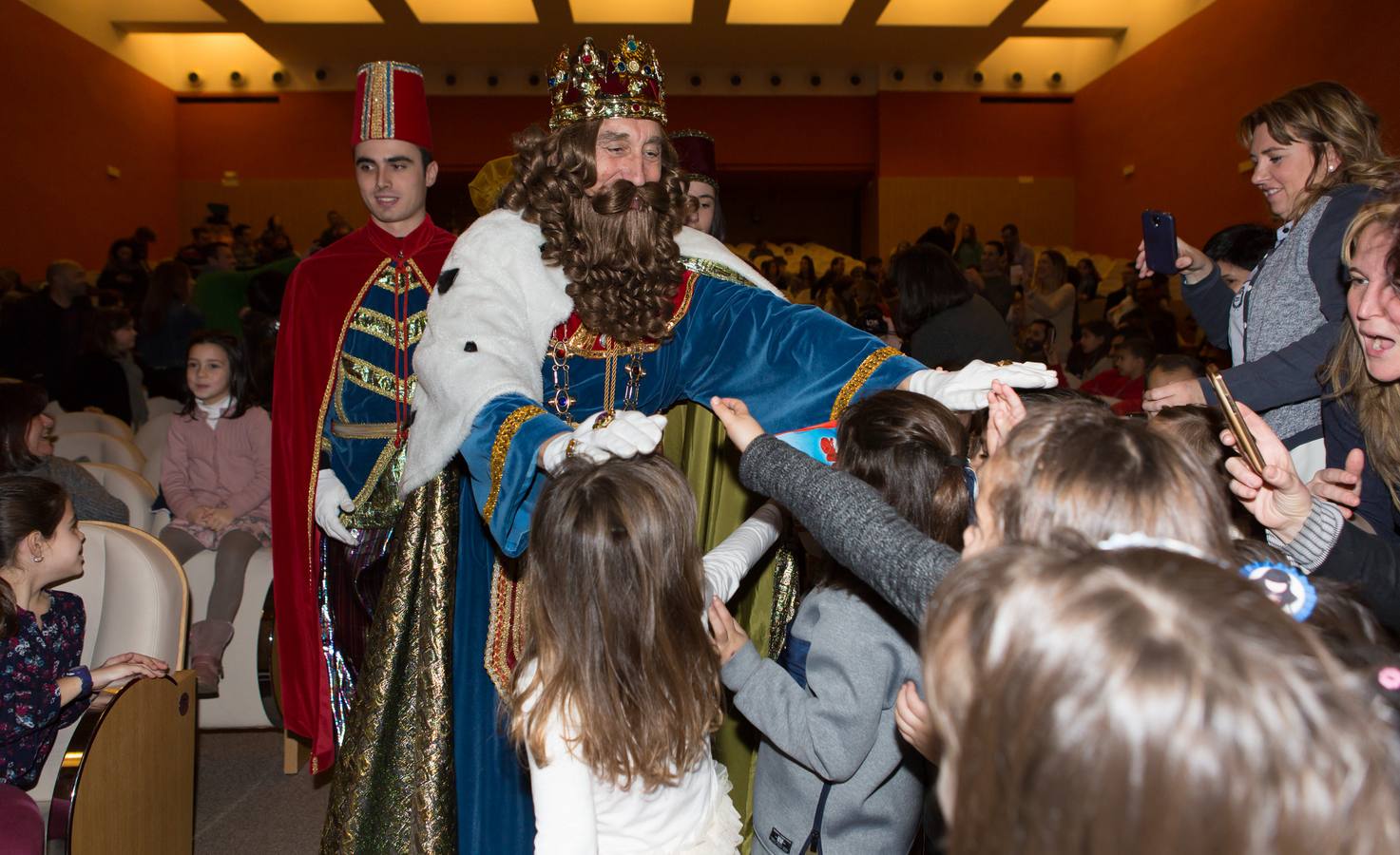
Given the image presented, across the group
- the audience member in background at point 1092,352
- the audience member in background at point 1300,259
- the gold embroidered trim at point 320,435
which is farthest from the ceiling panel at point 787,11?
the gold embroidered trim at point 320,435

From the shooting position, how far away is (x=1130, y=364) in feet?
16.5

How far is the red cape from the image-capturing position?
243 centimetres

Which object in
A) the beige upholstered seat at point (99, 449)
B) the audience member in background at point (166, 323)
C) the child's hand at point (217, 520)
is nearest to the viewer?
the child's hand at point (217, 520)

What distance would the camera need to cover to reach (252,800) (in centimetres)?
314

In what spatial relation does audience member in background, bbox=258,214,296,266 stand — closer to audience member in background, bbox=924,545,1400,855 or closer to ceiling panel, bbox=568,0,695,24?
ceiling panel, bbox=568,0,695,24

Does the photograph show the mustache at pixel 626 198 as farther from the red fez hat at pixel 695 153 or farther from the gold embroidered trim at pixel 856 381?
the red fez hat at pixel 695 153

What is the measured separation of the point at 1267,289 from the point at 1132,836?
2192mm

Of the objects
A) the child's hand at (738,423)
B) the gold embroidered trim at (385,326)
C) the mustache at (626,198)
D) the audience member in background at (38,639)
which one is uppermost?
the mustache at (626,198)

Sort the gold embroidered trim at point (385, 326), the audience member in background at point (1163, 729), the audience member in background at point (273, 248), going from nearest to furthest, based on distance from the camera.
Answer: the audience member in background at point (1163, 729) → the gold embroidered trim at point (385, 326) → the audience member in background at point (273, 248)

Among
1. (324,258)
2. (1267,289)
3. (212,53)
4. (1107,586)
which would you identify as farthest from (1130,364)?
(212,53)

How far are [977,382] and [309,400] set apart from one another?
1578 mm

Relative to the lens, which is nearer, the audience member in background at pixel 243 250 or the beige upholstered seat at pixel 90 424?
the beige upholstered seat at pixel 90 424

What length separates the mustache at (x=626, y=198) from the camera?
186cm

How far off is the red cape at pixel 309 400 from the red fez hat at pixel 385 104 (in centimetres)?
23
